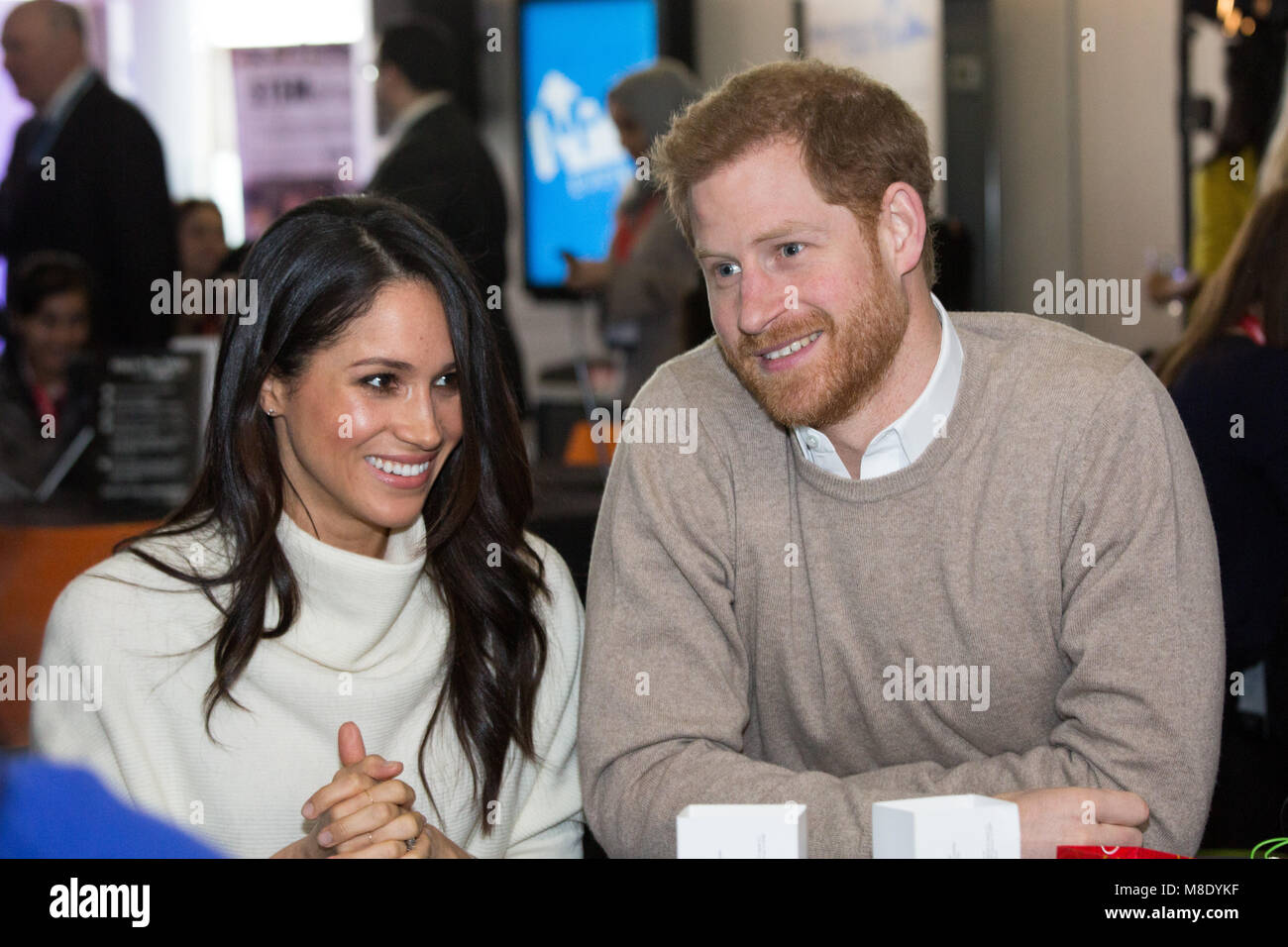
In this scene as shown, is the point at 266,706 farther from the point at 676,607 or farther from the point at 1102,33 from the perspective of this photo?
the point at 1102,33

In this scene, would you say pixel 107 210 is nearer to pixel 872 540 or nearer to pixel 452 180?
pixel 452 180

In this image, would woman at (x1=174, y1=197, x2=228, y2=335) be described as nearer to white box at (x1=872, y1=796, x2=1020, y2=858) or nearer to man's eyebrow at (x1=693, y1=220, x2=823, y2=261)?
man's eyebrow at (x1=693, y1=220, x2=823, y2=261)

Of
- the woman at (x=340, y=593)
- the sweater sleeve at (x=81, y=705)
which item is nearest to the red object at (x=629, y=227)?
the woman at (x=340, y=593)

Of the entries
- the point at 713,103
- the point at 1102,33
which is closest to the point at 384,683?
the point at 713,103

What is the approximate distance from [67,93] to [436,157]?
146 cm

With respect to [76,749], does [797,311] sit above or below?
above

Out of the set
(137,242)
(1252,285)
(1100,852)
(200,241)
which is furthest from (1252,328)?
(200,241)

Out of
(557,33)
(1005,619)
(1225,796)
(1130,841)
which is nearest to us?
(1130,841)

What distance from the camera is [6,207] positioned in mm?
4387

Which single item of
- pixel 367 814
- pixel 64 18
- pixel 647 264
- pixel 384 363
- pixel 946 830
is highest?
pixel 64 18

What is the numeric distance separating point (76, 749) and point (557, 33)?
5.71 metres

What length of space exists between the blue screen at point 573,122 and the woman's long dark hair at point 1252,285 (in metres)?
4.27

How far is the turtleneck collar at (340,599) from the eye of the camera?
1.80 meters

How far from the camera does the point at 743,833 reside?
104cm
